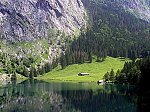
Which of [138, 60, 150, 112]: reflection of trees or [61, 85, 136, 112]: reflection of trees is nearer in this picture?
[138, 60, 150, 112]: reflection of trees

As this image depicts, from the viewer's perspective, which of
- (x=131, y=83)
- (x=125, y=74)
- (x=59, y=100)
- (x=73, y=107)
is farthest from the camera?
(x=125, y=74)

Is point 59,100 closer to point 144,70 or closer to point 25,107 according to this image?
point 25,107

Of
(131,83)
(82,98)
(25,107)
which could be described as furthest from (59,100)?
(131,83)

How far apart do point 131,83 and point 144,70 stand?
305 ft

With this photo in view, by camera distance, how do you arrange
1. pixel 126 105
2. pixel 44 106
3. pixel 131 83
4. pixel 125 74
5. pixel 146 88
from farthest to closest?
pixel 125 74 < pixel 131 83 < pixel 44 106 < pixel 126 105 < pixel 146 88

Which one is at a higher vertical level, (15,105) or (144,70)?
(144,70)

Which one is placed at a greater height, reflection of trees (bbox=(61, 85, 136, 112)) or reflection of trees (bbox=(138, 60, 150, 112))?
reflection of trees (bbox=(138, 60, 150, 112))

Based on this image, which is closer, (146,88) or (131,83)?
(146,88)

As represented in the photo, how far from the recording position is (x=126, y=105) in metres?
101

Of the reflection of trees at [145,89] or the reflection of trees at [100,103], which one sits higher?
the reflection of trees at [145,89]

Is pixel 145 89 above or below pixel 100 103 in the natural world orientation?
above

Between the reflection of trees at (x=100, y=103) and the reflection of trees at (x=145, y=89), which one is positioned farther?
the reflection of trees at (x=100, y=103)

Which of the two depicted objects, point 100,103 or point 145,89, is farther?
point 100,103

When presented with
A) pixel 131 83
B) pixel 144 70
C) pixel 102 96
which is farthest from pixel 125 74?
pixel 144 70
